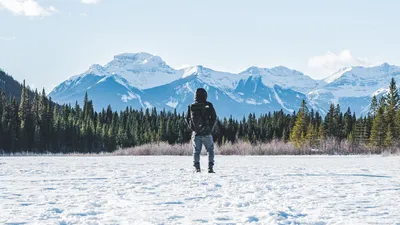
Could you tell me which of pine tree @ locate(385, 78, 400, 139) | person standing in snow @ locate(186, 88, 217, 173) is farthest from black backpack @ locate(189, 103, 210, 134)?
pine tree @ locate(385, 78, 400, 139)

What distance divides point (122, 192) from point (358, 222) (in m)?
4.13

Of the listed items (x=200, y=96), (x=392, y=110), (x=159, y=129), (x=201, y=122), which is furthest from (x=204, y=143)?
(x=159, y=129)

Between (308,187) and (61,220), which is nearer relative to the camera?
(61,220)

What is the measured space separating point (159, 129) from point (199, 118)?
89918 mm

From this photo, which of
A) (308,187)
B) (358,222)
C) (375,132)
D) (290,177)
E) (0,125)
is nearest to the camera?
(358,222)

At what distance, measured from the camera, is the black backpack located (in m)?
13.1

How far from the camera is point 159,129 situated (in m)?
103

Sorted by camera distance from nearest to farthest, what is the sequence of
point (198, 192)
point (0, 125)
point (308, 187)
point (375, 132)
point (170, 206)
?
point (170, 206)
point (198, 192)
point (308, 187)
point (375, 132)
point (0, 125)

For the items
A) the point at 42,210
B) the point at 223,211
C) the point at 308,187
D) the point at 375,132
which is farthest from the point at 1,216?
the point at 375,132

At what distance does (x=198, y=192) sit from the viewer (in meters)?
8.54

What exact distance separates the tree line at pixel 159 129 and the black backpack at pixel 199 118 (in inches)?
2011

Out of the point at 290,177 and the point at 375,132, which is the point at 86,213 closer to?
the point at 290,177

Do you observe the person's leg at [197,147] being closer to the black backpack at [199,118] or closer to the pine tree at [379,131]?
the black backpack at [199,118]

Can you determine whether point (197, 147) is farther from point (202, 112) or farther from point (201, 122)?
point (202, 112)
